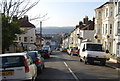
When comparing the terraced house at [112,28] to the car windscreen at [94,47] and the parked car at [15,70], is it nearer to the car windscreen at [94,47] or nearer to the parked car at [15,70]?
the car windscreen at [94,47]

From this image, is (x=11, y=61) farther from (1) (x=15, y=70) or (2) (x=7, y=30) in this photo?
(2) (x=7, y=30)

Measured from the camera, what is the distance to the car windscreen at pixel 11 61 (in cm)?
928

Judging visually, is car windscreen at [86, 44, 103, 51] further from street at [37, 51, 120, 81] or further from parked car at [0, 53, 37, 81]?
parked car at [0, 53, 37, 81]

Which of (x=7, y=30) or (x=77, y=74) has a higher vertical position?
(x=7, y=30)

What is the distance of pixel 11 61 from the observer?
30.8ft

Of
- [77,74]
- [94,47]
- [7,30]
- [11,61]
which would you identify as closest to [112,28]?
[94,47]

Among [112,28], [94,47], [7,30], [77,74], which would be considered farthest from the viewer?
[112,28]

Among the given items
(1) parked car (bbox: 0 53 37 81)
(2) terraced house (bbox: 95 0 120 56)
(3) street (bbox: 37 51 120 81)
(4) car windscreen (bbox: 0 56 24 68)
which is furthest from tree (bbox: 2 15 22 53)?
(2) terraced house (bbox: 95 0 120 56)

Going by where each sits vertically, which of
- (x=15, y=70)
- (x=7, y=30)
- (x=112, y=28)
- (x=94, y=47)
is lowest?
(x=15, y=70)

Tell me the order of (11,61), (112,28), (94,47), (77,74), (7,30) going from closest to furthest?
(11,61) < (77,74) < (7,30) < (94,47) < (112,28)

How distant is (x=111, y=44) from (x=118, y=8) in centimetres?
684

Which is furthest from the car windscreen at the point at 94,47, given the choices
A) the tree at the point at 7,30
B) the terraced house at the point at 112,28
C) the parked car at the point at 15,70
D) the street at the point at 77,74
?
the parked car at the point at 15,70

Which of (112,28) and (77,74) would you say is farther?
(112,28)

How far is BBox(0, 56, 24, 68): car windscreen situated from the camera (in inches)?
365
